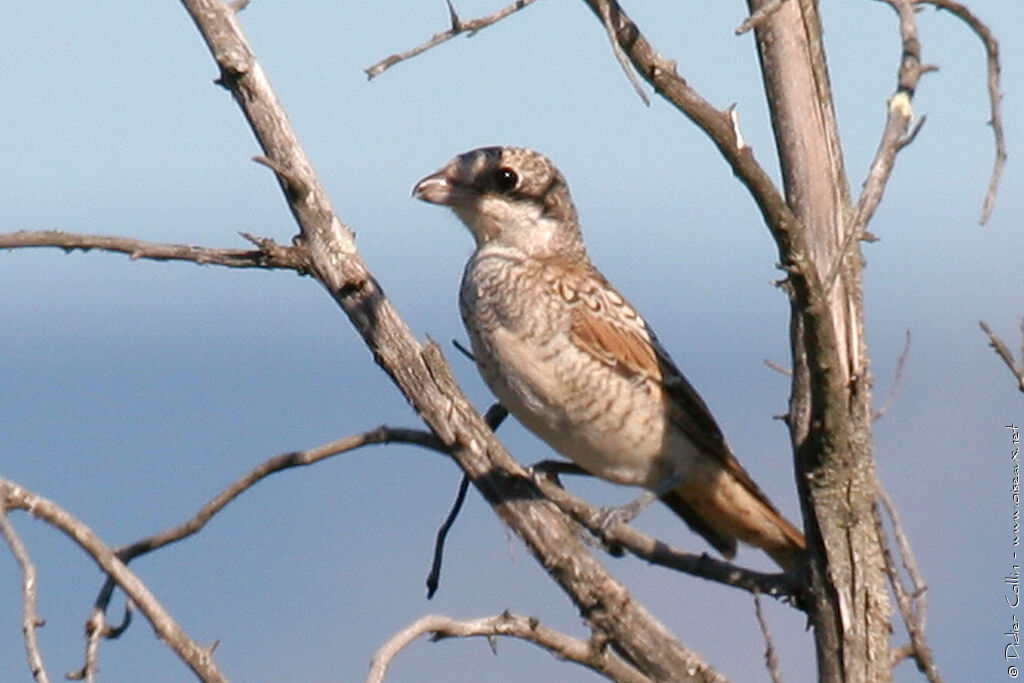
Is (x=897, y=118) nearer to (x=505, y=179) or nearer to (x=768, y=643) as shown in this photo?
(x=768, y=643)

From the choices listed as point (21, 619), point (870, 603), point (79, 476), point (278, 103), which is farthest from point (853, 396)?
point (79, 476)

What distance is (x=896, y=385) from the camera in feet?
13.1

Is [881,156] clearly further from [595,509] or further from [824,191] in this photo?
[595,509]

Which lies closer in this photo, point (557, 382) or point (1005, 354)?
point (1005, 354)

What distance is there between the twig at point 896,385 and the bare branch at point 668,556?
1.25ft

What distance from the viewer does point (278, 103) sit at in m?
3.94

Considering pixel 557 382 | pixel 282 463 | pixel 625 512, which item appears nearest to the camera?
pixel 282 463

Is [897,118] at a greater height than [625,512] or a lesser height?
greater

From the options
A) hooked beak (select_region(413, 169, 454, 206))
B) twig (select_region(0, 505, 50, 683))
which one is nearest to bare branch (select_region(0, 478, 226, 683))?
twig (select_region(0, 505, 50, 683))

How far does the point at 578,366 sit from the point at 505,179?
698 mm

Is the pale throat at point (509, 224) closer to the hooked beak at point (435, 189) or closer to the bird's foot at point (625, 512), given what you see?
the hooked beak at point (435, 189)

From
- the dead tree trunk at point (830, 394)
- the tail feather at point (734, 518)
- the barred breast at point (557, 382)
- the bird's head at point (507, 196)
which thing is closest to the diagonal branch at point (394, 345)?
the dead tree trunk at point (830, 394)

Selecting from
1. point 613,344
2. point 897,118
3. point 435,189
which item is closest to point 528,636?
point 897,118

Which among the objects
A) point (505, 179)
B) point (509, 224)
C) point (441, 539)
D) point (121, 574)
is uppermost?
point (505, 179)
